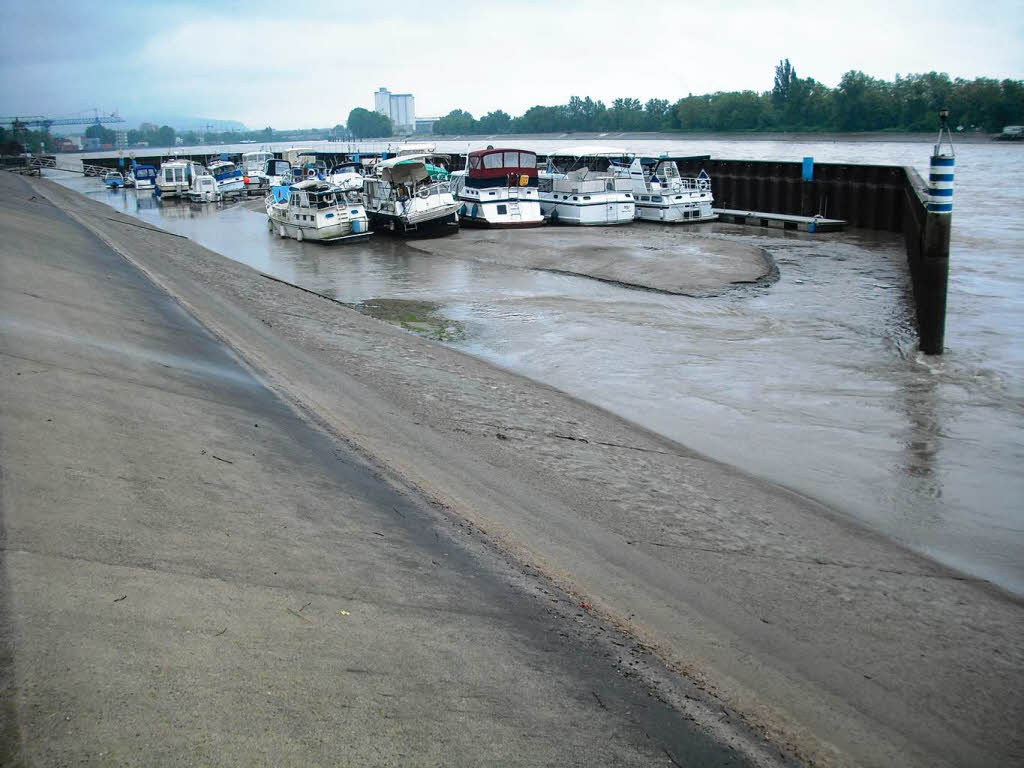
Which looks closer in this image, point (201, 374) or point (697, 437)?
point (201, 374)

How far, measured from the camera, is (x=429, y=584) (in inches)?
215

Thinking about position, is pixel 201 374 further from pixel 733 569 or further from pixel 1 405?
pixel 733 569

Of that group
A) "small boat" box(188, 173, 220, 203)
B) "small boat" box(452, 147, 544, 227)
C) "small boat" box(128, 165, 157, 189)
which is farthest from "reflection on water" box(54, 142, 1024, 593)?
"small boat" box(128, 165, 157, 189)

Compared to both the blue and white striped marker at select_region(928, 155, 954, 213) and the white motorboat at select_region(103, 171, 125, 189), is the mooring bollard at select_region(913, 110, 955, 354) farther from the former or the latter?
the white motorboat at select_region(103, 171, 125, 189)

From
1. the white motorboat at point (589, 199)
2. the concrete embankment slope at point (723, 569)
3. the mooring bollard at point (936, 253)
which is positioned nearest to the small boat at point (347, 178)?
the white motorboat at point (589, 199)

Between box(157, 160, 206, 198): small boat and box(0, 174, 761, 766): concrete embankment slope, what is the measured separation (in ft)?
179

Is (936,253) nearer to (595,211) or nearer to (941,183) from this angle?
(941,183)

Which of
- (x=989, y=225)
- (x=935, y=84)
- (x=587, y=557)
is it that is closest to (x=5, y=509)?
(x=587, y=557)

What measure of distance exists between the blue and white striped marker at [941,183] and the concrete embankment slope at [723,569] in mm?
8110

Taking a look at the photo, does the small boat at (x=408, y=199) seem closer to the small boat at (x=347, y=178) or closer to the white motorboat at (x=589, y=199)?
the white motorboat at (x=589, y=199)

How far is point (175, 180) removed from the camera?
57.8m

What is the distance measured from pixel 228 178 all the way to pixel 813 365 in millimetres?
52337

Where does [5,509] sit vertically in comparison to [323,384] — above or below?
above

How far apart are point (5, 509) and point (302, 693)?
93.8 inches
